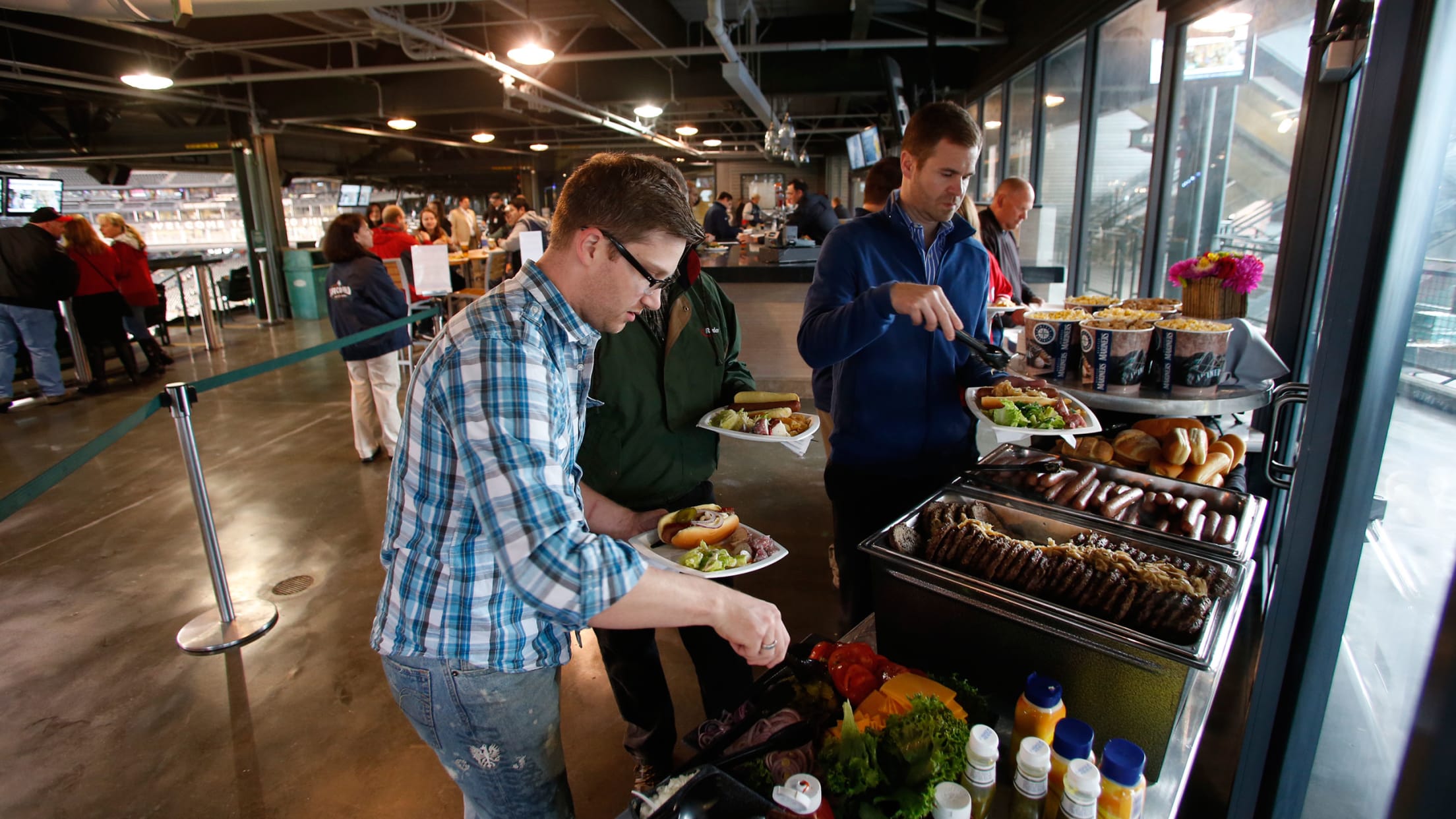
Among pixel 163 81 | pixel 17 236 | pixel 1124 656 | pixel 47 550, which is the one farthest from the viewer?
pixel 163 81

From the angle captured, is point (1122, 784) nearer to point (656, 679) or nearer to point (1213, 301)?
point (656, 679)

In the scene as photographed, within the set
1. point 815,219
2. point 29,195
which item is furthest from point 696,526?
point 29,195

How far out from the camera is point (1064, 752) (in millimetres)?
1075

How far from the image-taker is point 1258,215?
12.1 ft

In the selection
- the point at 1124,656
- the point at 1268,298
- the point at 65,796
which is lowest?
the point at 65,796

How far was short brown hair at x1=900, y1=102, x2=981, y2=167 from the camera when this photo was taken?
197cm

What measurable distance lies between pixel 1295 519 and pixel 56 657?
176 inches

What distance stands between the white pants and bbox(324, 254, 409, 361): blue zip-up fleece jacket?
0.12m

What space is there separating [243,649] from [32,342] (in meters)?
6.46

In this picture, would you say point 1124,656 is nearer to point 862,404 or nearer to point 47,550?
point 862,404

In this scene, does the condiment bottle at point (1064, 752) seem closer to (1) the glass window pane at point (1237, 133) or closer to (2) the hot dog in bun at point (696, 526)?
(2) the hot dog in bun at point (696, 526)

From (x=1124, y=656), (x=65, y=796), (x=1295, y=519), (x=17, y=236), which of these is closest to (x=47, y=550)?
(x=65, y=796)

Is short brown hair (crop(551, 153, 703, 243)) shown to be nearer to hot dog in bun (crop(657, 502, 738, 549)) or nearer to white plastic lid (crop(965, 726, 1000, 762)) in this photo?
hot dog in bun (crop(657, 502, 738, 549))

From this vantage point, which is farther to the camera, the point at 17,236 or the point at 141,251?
the point at 141,251
